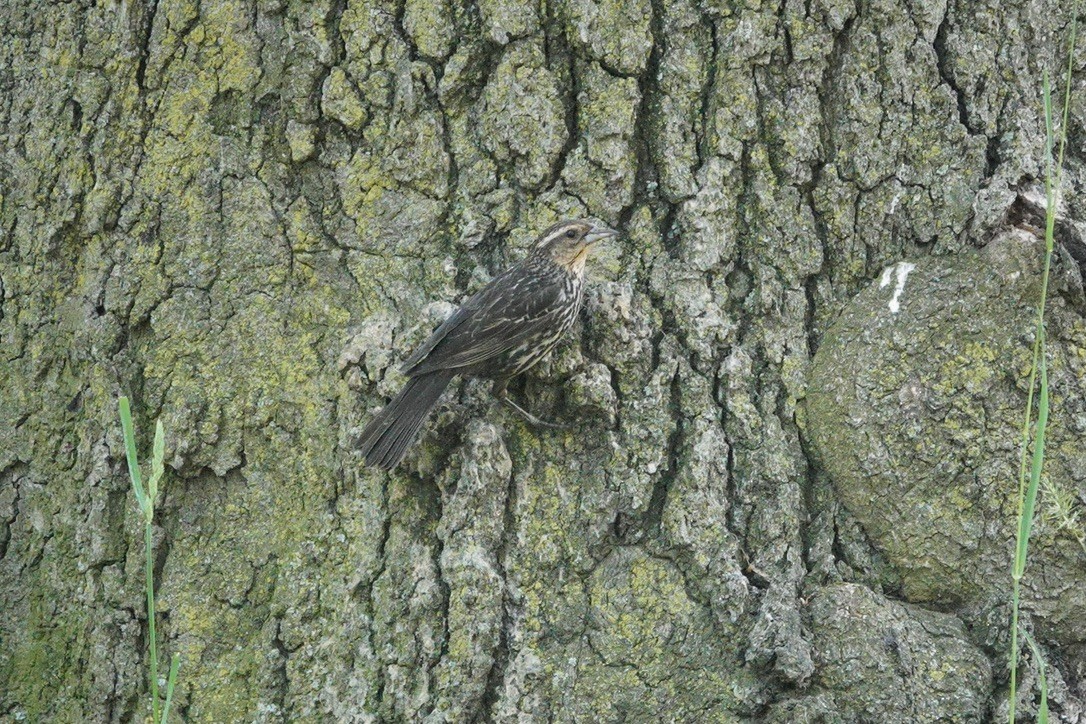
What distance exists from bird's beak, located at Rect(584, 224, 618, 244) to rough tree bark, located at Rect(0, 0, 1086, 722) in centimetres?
10

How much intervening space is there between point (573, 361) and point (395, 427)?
600 mm

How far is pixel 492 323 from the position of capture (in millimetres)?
3486

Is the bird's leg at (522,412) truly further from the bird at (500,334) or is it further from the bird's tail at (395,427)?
the bird's tail at (395,427)

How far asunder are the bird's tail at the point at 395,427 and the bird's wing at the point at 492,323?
0.10 m

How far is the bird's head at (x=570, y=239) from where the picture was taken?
3566mm

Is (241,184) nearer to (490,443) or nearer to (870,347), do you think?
(490,443)

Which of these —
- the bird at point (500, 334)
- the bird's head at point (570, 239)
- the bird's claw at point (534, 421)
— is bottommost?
the bird's claw at point (534, 421)

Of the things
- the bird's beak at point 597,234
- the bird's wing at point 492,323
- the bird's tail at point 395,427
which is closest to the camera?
the bird's tail at point 395,427

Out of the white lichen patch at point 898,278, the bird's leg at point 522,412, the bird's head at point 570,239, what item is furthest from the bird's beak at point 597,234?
the white lichen patch at point 898,278

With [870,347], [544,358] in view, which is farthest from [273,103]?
[870,347]

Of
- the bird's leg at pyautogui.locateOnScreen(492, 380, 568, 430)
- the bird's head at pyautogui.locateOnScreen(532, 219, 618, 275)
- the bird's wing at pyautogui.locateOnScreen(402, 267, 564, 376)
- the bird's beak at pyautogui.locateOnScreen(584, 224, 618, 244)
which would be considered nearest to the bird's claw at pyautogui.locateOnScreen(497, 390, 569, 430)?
the bird's leg at pyautogui.locateOnScreen(492, 380, 568, 430)

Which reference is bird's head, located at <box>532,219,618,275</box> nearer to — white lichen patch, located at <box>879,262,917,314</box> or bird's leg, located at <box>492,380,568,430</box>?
bird's leg, located at <box>492,380,568,430</box>

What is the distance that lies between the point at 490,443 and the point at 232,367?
0.90 metres

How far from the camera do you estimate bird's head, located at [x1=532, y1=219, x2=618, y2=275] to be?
11.7 ft
